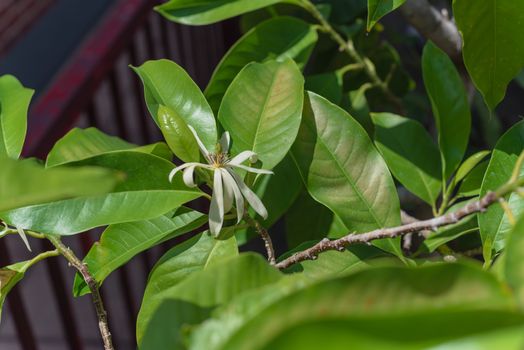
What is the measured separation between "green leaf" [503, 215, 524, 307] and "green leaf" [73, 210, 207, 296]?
0.32 metres

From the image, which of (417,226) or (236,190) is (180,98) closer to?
(236,190)

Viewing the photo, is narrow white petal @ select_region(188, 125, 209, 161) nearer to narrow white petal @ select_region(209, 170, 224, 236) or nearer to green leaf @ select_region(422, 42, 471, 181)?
narrow white petal @ select_region(209, 170, 224, 236)

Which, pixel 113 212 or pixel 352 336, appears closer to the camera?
pixel 352 336

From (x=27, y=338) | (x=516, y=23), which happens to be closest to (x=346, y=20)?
(x=516, y=23)

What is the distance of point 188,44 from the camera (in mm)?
2059

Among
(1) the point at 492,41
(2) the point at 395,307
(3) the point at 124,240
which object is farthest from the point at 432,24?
(2) the point at 395,307

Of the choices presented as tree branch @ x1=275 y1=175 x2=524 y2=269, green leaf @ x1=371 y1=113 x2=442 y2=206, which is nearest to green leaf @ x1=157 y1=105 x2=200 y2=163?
tree branch @ x1=275 y1=175 x2=524 y2=269

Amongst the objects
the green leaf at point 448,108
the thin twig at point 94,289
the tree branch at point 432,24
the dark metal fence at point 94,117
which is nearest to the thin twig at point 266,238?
the thin twig at point 94,289

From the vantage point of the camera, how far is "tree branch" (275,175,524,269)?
0.36 m

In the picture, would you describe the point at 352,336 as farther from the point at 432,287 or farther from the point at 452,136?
the point at 452,136

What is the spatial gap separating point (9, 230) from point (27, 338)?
2.58 feet

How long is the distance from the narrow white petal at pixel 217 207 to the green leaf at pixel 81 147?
3.5 inches

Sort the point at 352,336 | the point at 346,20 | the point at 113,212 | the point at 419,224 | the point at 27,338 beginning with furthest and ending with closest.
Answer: the point at 27,338
the point at 346,20
the point at 113,212
the point at 419,224
the point at 352,336

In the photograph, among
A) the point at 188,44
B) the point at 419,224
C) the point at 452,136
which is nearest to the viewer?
the point at 419,224
